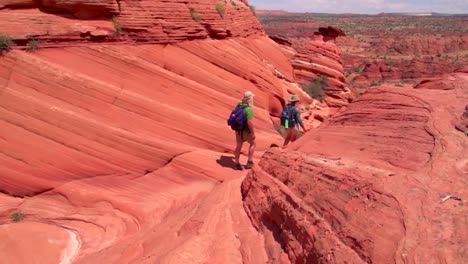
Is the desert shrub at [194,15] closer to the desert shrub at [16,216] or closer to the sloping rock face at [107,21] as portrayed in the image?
the sloping rock face at [107,21]

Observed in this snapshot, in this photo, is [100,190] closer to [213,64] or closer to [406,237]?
[213,64]

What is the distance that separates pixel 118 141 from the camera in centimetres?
932

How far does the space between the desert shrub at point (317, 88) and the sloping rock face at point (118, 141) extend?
638 centimetres

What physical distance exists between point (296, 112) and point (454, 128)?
4.25 m

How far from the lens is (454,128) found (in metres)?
6.04

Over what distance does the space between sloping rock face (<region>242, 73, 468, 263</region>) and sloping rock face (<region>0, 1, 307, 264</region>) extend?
0.58 m

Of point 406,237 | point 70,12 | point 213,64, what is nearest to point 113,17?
point 70,12

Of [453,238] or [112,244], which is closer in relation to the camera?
[453,238]

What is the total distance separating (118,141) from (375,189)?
19.4 ft

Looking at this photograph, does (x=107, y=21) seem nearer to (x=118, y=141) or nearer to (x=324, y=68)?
(x=118, y=141)

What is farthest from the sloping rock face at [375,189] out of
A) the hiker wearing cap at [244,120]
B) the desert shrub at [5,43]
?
the desert shrub at [5,43]

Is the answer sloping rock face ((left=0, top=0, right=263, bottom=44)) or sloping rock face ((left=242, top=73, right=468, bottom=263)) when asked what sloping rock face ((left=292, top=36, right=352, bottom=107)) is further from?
sloping rock face ((left=242, top=73, right=468, bottom=263))

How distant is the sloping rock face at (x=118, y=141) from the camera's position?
266 inches

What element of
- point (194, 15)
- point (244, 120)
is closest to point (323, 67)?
point (194, 15)
